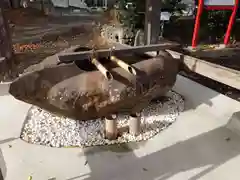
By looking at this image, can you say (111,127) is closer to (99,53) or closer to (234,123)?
(99,53)

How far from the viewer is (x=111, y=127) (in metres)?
3.29

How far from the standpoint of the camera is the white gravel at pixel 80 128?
330cm

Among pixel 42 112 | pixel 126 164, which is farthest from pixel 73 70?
pixel 126 164

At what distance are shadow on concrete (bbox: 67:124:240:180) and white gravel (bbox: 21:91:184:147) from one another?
11.2 inches

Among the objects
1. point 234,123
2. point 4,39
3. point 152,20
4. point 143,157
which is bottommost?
point 143,157

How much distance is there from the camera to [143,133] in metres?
3.50

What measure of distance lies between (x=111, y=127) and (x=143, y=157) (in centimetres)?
58

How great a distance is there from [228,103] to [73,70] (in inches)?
104

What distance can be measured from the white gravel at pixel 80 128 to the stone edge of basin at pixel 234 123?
0.79 meters

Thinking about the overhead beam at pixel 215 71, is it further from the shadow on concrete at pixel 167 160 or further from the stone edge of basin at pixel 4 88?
the stone edge of basin at pixel 4 88

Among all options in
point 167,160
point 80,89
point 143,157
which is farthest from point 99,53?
point 167,160

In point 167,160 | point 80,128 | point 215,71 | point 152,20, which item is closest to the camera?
point 215,71

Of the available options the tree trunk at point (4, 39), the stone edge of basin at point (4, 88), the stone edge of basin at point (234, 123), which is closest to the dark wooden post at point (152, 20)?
the stone edge of basin at point (234, 123)

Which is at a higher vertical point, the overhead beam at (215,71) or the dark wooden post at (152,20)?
the dark wooden post at (152,20)
